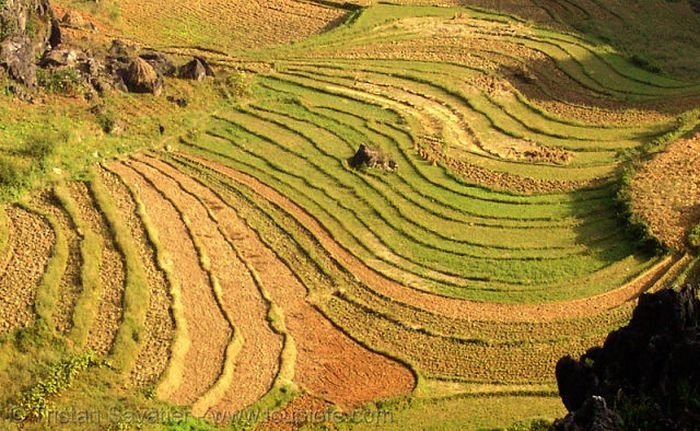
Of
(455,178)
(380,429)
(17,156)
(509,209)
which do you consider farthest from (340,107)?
(380,429)

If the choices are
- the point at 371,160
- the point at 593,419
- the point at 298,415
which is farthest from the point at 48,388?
the point at 371,160

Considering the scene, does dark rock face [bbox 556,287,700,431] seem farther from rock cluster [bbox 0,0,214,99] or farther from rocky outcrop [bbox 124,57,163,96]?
rock cluster [bbox 0,0,214,99]

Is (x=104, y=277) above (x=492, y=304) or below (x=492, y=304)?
below

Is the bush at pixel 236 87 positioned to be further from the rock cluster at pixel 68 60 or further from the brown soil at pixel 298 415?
the brown soil at pixel 298 415

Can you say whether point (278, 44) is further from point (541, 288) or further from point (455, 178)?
point (541, 288)

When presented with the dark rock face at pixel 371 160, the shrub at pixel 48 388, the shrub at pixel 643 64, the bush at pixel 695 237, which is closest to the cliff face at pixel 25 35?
the dark rock face at pixel 371 160

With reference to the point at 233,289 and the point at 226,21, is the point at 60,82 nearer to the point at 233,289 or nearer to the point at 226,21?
the point at 233,289
